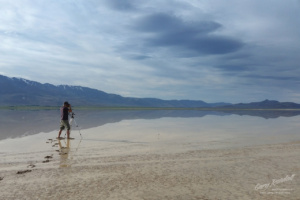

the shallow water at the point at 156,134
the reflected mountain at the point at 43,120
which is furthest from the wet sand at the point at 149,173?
the reflected mountain at the point at 43,120

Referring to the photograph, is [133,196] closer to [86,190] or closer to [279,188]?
[86,190]

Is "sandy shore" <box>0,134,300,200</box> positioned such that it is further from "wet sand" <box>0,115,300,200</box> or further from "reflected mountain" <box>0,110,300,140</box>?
"reflected mountain" <box>0,110,300,140</box>

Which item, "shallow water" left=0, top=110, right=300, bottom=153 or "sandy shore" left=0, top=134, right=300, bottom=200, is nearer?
"sandy shore" left=0, top=134, right=300, bottom=200

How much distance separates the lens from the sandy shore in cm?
763

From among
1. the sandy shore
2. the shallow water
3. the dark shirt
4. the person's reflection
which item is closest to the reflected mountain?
the shallow water

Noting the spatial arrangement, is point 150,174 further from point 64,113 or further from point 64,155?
point 64,113

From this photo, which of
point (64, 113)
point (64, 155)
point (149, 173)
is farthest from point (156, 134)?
point (149, 173)

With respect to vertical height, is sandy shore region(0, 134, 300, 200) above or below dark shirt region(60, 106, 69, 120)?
below

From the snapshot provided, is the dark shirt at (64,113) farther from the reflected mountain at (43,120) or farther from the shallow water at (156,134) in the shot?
the reflected mountain at (43,120)

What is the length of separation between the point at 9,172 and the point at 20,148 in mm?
5656

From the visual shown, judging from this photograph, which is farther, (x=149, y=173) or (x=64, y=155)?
(x=64, y=155)

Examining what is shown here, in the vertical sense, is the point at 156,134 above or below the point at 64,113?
below

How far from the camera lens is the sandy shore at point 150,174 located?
7629 mm

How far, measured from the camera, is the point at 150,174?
31.4 ft
